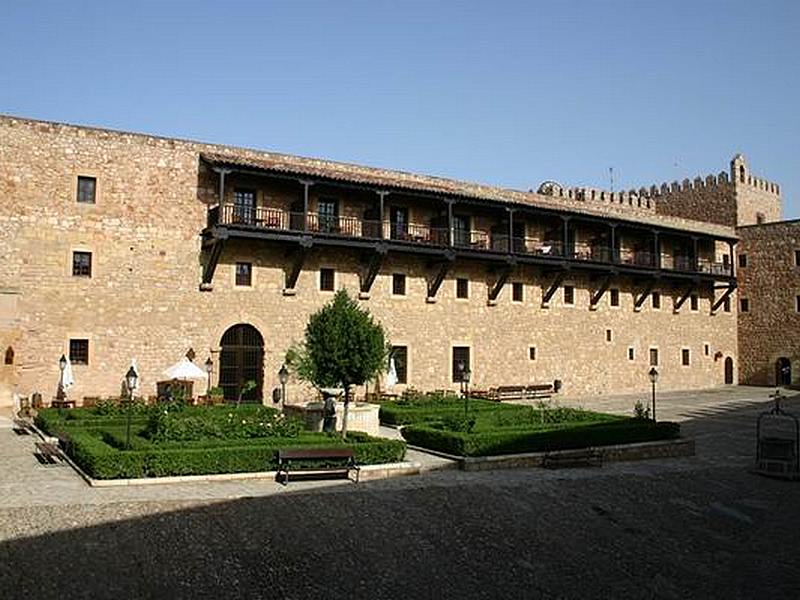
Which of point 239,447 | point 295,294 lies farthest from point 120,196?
point 239,447

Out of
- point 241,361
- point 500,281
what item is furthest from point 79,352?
point 500,281

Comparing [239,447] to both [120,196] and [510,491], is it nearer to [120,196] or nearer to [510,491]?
[510,491]

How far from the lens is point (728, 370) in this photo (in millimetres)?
40156

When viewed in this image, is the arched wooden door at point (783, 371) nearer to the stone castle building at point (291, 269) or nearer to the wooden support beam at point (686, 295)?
the stone castle building at point (291, 269)

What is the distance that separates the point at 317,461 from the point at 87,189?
543 inches

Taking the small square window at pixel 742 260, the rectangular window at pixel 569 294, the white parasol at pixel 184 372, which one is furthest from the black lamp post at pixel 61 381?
the small square window at pixel 742 260

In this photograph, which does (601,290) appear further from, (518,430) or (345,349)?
(345,349)

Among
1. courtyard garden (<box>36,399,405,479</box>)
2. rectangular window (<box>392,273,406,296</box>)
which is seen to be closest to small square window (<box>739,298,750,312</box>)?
rectangular window (<box>392,273,406,296</box>)

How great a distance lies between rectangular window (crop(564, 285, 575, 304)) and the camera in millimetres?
32594

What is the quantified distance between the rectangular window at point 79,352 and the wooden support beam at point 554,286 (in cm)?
1821

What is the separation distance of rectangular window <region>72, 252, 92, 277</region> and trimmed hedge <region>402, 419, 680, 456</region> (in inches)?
445

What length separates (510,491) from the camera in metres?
13.1

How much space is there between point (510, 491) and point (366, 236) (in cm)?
1474

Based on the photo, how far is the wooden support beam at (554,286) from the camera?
3144 cm
